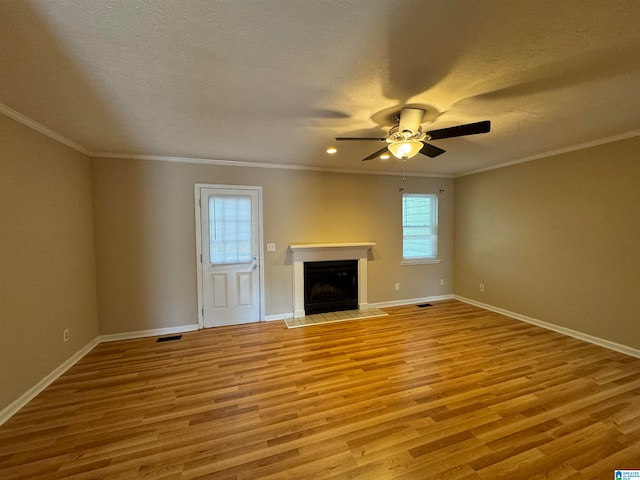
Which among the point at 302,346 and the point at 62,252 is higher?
the point at 62,252

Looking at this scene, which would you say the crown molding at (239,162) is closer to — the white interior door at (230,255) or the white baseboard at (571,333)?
the white interior door at (230,255)

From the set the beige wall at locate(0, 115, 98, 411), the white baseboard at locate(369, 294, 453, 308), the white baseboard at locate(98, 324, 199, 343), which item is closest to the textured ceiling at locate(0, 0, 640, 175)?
the beige wall at locate(0, 115, 98, 411)

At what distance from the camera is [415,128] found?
7.59 feet

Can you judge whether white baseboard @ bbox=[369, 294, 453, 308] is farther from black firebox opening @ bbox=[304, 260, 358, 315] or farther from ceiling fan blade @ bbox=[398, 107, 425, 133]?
ceiling fan blade @ bbox=[398, 107, 425, 133]

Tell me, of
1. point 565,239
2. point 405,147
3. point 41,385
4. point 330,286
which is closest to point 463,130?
point 405,147

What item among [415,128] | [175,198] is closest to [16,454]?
[175,198]

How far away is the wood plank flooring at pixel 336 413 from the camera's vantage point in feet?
5.45

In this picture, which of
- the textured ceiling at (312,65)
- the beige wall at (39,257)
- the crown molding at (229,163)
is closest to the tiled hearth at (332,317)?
the crown molding at (229,163)

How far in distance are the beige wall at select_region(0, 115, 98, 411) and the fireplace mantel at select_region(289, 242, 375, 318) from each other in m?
2.69

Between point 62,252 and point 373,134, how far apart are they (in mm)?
3600

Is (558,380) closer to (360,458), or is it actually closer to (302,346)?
(360,458)

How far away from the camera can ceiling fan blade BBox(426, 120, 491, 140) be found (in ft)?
6.42

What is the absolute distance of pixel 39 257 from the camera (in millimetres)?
2508

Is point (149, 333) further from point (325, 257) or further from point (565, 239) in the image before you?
point (565, 239)
